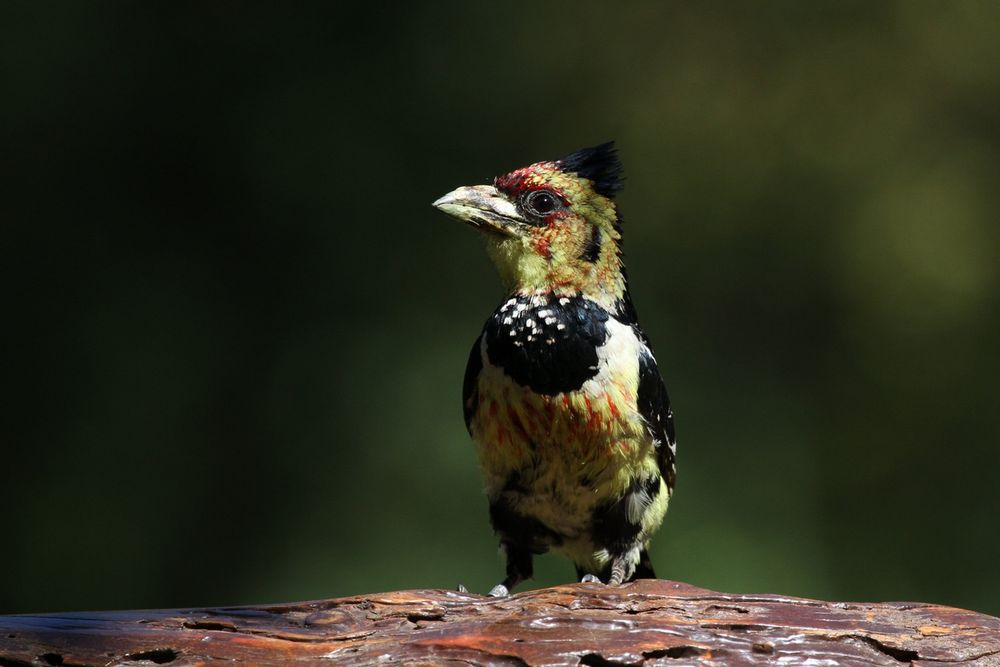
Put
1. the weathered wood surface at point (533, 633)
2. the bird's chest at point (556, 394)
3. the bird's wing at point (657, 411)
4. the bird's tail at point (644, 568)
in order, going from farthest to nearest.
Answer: the bird's tail at point (644, 568)
the bird's wing at point (657, 411)
the bird's chest at point (556, 394)
the weathered wood surface at point (533, 633)

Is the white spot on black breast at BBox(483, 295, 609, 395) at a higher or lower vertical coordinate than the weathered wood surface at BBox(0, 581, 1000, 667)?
higher

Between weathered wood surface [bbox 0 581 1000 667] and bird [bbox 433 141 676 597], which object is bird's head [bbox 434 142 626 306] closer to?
bird [bbox 433 141 676 597]

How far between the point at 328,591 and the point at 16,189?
9.83 ft

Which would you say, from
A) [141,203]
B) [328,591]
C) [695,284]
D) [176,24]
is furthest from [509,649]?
[176,24]

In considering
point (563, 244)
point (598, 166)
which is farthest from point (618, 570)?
point (598, 166)

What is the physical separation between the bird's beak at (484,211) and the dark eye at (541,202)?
0.05 meters

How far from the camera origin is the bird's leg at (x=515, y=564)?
3.71 metres

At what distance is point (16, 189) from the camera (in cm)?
699

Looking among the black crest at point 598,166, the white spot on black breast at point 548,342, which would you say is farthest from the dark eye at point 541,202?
A: the white spot on black breast at point 548,342

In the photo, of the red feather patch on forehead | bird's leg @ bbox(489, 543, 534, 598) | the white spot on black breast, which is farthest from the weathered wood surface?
the red feather patch on forehead

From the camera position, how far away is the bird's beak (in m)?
3.58

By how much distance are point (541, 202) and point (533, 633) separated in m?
1.47

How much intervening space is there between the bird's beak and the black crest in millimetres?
252

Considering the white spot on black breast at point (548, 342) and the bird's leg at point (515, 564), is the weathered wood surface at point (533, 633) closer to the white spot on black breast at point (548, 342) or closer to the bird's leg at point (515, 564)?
the white spot on black breast at point (548, 342)
